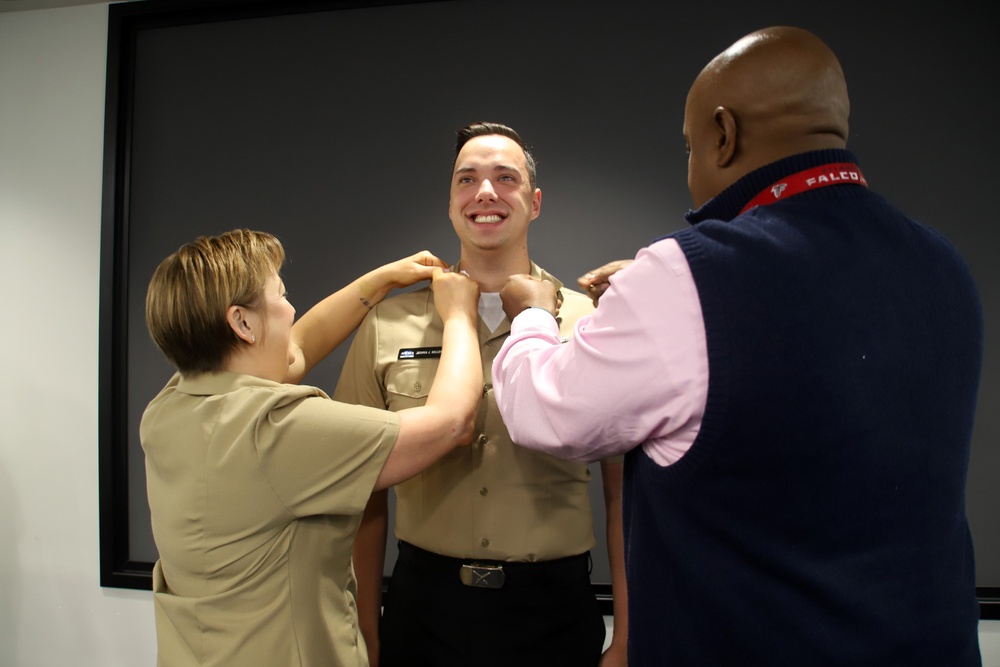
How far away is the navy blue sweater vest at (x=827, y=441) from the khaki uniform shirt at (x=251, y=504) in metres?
0.58

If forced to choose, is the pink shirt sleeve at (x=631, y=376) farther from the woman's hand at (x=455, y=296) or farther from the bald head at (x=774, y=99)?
the woman's hand at (x=455, y=296)

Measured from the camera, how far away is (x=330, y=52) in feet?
7.89

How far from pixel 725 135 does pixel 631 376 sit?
43cm

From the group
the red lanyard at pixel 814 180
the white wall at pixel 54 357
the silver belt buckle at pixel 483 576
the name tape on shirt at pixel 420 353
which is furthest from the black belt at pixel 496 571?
the white wall at pixel 54 357

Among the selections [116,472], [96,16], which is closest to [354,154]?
[96,16]

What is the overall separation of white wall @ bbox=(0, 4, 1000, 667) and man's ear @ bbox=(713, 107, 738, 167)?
8.39 ft

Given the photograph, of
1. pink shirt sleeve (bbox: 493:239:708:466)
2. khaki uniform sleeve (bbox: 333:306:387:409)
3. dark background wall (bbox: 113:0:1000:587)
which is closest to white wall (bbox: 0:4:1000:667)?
dark background wall (bbox: 113:0:1000:587)

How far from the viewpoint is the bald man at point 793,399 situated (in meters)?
0.79

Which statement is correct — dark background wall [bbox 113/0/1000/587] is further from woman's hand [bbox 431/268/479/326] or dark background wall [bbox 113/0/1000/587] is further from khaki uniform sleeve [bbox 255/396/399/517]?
khaki uniform sleeve [bbox 255/396/399/517]

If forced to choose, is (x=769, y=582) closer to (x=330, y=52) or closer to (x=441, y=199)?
(x=441, y=199)

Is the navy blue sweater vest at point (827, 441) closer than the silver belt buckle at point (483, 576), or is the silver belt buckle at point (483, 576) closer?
the navy blue sweater vest at point (827, 441)

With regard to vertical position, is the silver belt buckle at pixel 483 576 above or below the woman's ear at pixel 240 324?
below

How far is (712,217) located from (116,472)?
8.23 feet

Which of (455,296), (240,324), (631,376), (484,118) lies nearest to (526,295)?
(455,296)
